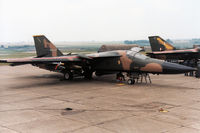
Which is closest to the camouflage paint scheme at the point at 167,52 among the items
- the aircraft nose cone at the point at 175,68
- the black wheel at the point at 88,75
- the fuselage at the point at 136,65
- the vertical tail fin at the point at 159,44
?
the vertical tail fin at the point at 159,44

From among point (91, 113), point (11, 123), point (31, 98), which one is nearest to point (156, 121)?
point (91, 113)

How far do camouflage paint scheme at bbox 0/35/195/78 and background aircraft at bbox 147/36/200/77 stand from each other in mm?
9711

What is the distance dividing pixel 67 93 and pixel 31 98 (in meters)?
2.12

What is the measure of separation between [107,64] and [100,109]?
26.8 feet

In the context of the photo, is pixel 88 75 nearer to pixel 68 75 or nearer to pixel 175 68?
pixel 68 75

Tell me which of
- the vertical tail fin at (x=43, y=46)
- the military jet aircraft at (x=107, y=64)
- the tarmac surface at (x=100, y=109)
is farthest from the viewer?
the vertical tail fin at (x=43, y=46)

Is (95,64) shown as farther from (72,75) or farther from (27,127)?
(27,127)

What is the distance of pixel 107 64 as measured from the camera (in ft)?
60.8

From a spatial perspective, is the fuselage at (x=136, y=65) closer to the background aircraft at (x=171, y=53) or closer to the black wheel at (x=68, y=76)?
the black wheel at (x=68, y=76)

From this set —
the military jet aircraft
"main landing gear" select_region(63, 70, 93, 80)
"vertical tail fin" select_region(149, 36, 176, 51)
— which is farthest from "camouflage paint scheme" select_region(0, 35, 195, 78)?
"vertical tail fin" select_region(149, 36, 176, 51)

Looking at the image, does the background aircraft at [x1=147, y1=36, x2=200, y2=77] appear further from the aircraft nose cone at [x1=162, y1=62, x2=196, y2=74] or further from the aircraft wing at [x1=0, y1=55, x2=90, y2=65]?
the aircraft wing at [x1=0, y1=55, x2=90, y2=65]

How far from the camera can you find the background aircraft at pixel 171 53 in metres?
27.1

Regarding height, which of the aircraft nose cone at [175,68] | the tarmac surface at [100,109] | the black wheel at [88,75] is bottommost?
the tarmac surface at [100,109]

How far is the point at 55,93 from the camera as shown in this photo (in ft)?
47.4
